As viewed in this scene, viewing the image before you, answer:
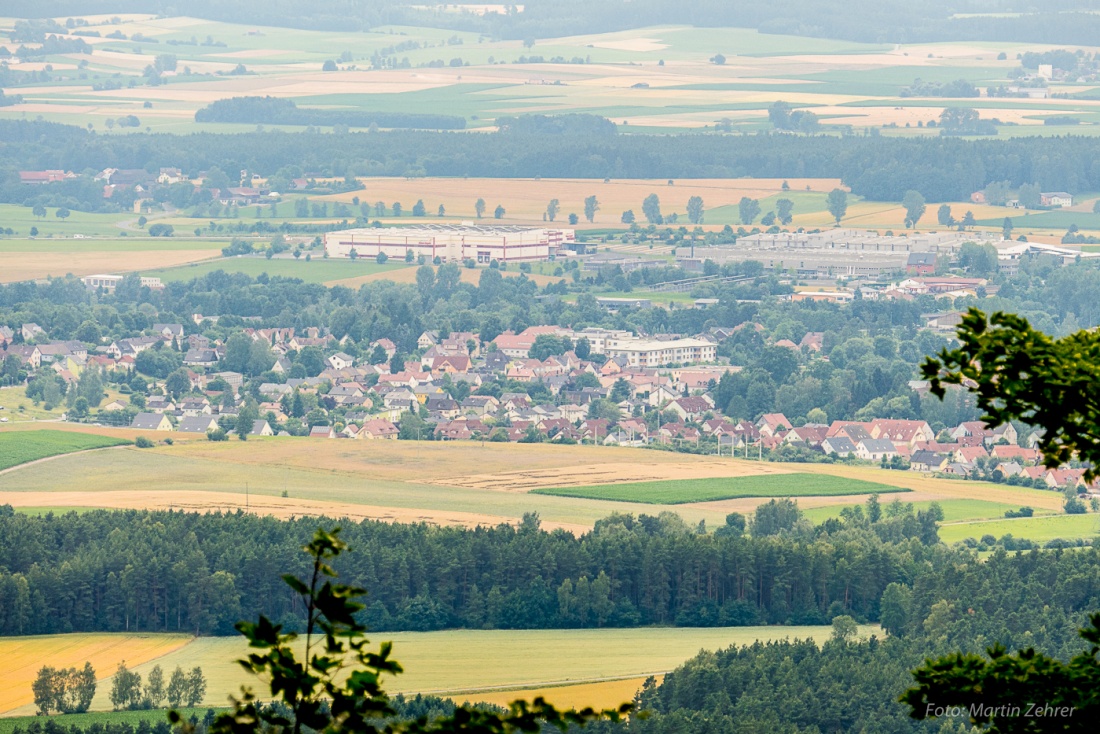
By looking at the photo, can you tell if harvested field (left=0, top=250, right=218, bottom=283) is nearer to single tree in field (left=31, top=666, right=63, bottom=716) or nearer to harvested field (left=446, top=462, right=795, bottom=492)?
harvested field (left=446, top=462, right=795, bottom=492)

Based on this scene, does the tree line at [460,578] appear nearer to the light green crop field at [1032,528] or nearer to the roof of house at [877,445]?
the light green crop field at [1032,528]

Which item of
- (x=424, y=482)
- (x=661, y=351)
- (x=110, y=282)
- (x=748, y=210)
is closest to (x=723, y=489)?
(x=424, y=482)

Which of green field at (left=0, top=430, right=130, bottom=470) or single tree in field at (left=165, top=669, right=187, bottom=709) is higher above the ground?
green field at (left=0, top=430, right=130, bottom=470)

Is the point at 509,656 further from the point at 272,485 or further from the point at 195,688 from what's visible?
the point at 272,485

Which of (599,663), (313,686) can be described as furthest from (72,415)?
(313,686)

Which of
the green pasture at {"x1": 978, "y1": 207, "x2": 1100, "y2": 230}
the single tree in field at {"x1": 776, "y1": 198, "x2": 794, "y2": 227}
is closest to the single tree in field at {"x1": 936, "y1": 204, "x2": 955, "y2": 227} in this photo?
the green pasture at {"x1": 978, "y1": 207, "x2": 1100, "y2": 230}
